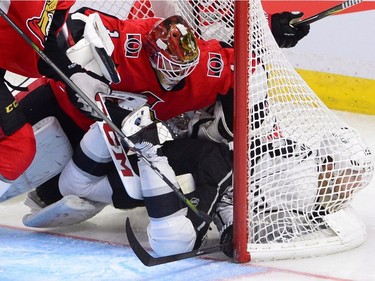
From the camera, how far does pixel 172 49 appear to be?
312cm

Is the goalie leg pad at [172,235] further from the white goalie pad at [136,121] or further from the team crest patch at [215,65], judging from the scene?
the team crest patch at [215,65]

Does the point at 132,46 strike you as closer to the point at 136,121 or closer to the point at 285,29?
the point at 136,121

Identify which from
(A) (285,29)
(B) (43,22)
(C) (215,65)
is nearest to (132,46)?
(C) (215,65)

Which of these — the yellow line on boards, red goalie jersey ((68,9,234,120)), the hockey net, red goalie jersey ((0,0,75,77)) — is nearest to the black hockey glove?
red goalie jersey ((68,9,234,120))

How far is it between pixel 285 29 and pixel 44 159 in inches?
36.0

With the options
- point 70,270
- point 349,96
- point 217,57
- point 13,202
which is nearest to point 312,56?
point 349,96

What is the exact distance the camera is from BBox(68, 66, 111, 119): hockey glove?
3.02 m

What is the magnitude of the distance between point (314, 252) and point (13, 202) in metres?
1.16

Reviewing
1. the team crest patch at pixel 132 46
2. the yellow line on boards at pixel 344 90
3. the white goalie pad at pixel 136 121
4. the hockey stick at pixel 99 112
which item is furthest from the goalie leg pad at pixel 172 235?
the yellow line on boards at pixel 344 90

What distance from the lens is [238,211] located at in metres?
2.94

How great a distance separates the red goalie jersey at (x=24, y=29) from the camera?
295 centimetres

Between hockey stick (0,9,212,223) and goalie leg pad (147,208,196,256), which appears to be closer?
hockey stick (0,9,212,223)

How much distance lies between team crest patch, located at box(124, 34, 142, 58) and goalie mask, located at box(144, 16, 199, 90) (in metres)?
0.04

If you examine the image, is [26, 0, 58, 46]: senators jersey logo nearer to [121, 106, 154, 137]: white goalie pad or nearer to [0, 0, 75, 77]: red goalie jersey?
[0, 0, 75, 77]: red goalie jersey
